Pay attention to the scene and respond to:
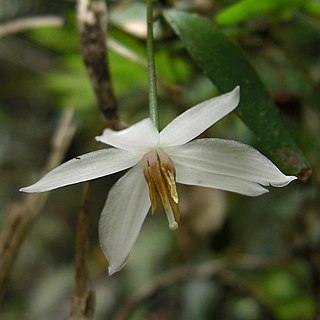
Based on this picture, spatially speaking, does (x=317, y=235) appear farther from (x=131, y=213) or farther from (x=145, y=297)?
(x=131, y=213)

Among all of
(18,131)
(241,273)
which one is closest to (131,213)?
(241,273)

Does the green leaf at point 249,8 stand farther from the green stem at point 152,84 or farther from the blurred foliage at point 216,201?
the green stem at point 152,84

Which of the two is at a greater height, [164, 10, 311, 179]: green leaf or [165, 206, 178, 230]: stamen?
[164, 10, 311, 179]: green leaf

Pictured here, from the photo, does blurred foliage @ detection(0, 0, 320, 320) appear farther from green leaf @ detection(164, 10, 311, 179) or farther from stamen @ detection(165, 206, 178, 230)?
stamen @ detection(165, 206, 178, 230)

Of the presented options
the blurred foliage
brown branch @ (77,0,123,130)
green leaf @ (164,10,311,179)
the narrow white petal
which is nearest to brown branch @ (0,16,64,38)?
the blurred foliage

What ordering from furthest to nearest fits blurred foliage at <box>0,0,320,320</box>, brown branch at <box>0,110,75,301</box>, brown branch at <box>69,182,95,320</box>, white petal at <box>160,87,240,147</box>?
blurred foliage at <box>0,0,320,320</box>, brown branch at <box>0,110,75,301</box>, brown branch at <box>69,182,95,320</box>, white petal at <box>160,87,240,147</box>

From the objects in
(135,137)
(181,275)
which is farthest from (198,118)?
(181,275)
